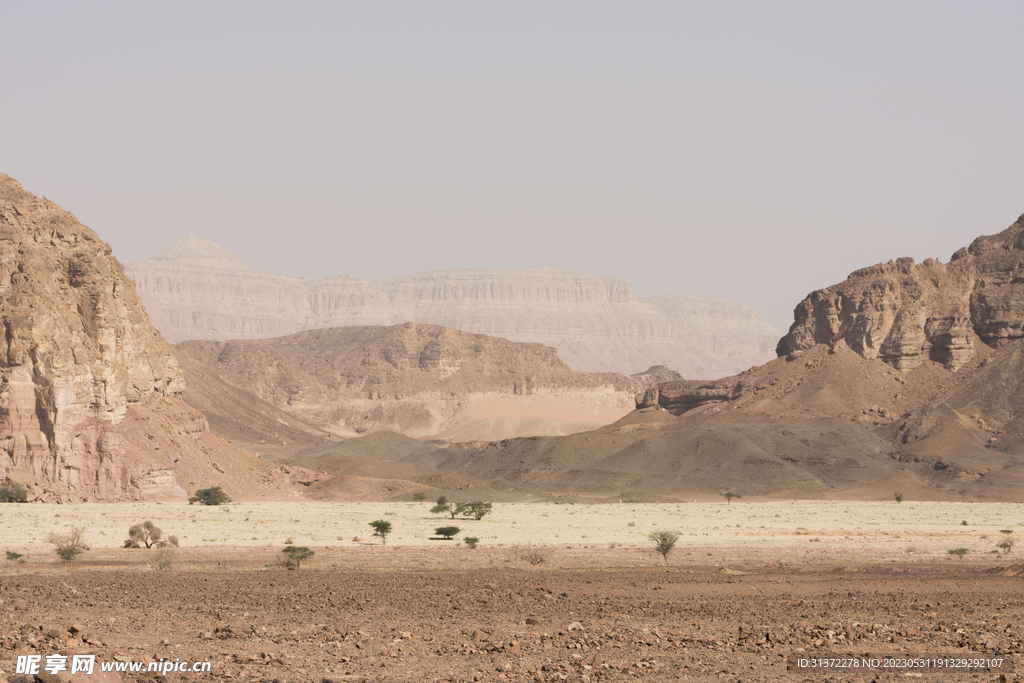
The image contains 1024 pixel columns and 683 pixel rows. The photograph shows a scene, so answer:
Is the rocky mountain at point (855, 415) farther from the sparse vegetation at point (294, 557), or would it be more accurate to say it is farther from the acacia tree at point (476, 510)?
the sparse vegetation at point (294, 557)

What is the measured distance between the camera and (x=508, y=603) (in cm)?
2459

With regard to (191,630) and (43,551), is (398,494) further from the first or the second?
(191,630)

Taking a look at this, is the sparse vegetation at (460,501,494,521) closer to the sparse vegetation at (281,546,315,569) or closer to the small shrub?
the sparse vegetation at (281,546,315,569)

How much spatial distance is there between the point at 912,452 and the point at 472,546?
6920 centimetres

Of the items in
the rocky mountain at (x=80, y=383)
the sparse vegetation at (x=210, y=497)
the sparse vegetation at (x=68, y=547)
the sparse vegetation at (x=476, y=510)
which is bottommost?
the sparse vegetation at (x=476, y=510)

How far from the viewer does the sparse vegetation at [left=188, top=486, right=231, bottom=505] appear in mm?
Result: 61906

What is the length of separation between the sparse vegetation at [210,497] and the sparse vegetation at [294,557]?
27604 mm

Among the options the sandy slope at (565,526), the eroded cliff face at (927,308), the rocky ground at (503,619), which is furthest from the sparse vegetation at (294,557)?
the eroded cliff face at (927,308)

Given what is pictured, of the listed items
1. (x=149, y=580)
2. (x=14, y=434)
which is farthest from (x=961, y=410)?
(x=149, y=580)

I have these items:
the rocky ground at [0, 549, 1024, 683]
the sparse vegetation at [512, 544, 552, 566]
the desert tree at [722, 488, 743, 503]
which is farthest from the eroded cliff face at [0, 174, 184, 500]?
the desert tree at [722, 488, 743, 503]

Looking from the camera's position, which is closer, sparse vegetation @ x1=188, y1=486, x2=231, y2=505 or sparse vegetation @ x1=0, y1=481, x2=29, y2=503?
sparse vegetation @ x1=0, y1=481, x2=29, y2=503

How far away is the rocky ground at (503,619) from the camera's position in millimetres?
16641

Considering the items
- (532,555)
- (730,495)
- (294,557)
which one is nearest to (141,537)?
(294,557)

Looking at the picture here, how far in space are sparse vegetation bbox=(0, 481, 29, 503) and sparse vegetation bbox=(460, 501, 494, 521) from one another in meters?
24.5
